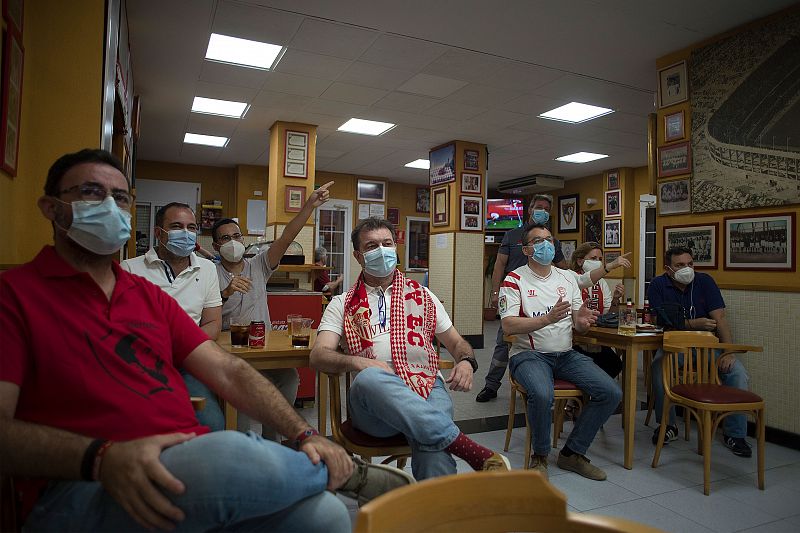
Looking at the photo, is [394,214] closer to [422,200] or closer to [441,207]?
[422,200]

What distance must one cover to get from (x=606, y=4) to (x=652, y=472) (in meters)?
3.22

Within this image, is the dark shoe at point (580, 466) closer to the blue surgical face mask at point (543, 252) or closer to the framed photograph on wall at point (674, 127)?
the blue surgical face mask at point (543, 252)

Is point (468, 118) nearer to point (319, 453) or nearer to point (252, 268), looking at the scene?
point (252, 268)

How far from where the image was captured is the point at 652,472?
296 cm

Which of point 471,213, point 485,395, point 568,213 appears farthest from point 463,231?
point 568,213

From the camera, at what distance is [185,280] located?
8.00 feet

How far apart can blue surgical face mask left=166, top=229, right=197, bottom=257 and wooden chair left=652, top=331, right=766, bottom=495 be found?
267 cm

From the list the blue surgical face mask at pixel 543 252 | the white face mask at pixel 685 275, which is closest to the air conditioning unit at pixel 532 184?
the white face mask at pixel 685 275

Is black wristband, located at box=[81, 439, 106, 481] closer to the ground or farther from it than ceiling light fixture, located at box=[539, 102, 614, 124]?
closer to the ground

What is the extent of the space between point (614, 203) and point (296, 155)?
613 centimetres

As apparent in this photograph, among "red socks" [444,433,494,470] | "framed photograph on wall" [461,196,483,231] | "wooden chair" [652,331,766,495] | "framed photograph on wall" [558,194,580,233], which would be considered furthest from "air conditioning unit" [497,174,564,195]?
"red socks" [444,433,494,470]

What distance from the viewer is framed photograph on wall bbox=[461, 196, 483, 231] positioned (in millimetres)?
8016

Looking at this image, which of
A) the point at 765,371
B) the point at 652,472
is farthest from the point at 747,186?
the point at 652,472

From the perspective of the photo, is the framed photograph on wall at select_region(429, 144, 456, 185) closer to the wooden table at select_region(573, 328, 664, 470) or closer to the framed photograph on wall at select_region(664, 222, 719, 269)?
the framed photograph on wall at select_region(664, 222, 719, 269)
